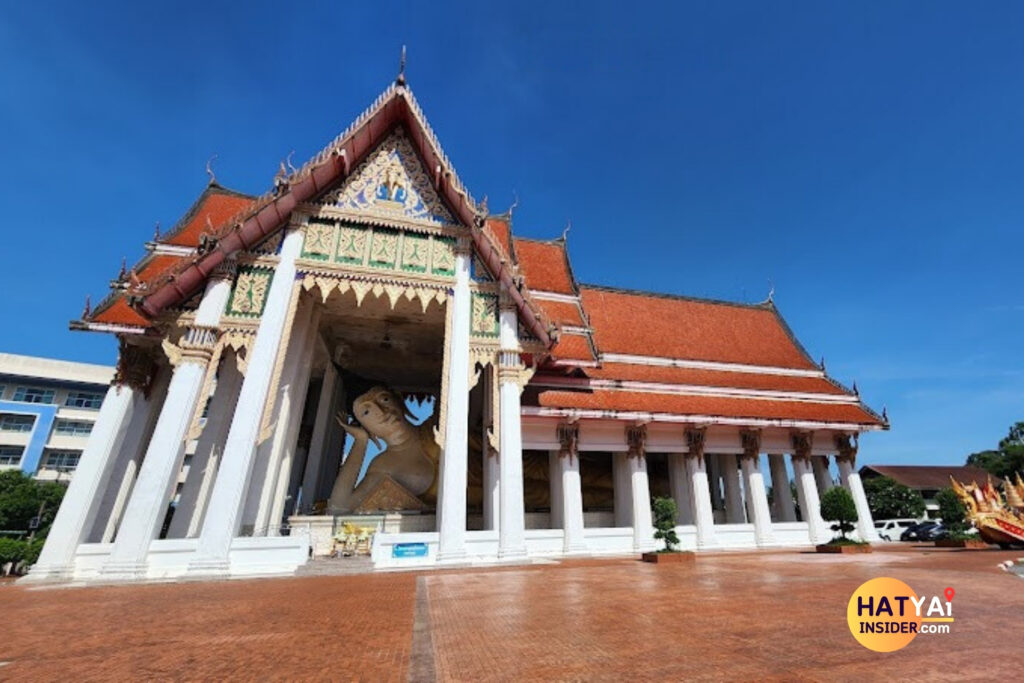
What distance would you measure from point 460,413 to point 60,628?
6745 mm

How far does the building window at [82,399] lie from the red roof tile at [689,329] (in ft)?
153

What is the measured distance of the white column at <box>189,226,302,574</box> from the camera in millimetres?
8352

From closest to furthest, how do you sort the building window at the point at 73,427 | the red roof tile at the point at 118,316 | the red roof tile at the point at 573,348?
the red roof tile at the point at 118,316, the red roof tile at the point at 573,348, the building window at the point at 73,427

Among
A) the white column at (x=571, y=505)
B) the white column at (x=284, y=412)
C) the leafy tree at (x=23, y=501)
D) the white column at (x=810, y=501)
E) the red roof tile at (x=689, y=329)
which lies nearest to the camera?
the white column at (x=284, y=412)

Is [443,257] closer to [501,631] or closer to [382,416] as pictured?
[382,416]

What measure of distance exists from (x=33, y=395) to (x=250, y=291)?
46137 mm

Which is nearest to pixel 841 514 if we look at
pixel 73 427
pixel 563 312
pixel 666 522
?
pixel 666 522

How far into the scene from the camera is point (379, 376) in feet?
57.4

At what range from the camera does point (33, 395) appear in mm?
39625

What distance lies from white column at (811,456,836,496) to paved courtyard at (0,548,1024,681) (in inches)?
442

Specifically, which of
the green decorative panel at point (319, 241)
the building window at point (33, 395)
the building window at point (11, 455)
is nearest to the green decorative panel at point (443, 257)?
the green decorative panel at point (319, 241)

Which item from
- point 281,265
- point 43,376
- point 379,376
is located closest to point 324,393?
point 379,376

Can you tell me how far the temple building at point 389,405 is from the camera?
9.16 m

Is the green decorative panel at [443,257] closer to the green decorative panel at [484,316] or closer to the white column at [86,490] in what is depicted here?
the green decorative panel at [484,316]
